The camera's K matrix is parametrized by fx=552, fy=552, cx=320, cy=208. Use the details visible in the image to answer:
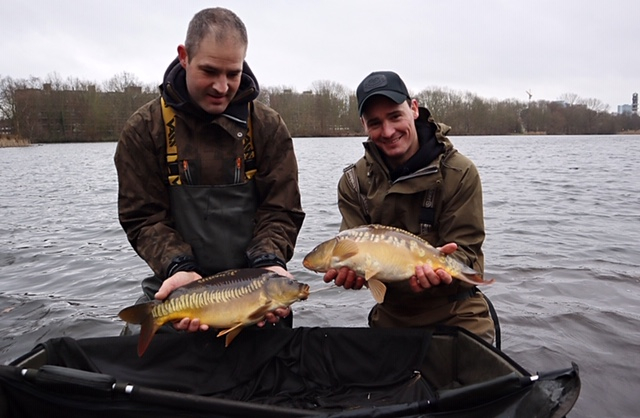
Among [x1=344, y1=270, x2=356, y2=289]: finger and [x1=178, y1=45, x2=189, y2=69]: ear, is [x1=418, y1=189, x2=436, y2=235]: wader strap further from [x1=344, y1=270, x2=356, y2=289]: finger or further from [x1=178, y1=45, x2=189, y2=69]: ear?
[x1=178, y1=45, x2=189, y2=69]: ear

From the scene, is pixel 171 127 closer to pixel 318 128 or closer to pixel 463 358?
pixel 463 358

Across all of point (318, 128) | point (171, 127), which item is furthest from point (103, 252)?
point (318, 128)

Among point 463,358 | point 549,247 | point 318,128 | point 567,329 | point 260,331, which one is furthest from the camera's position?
point 318,128

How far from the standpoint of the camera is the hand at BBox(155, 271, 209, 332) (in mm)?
2879

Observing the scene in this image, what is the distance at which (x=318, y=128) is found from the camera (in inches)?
2889

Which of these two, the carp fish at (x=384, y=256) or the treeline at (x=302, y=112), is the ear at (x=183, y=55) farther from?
the treeline at (x=302, y=112)

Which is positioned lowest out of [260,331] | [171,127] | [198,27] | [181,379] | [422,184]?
[181,379]

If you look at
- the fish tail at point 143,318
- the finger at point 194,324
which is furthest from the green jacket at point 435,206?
the fish tail at point 143,318

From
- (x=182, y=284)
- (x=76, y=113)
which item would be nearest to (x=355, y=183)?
(x=182, y=284)

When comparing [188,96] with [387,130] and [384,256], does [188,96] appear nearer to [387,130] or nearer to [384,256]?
[387,130]

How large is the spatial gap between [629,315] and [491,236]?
421cm

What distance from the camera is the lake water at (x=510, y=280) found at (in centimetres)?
481

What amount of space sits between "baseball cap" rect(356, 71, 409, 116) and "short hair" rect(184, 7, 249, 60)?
76 centimetres

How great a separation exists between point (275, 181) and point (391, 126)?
32.2 inches
